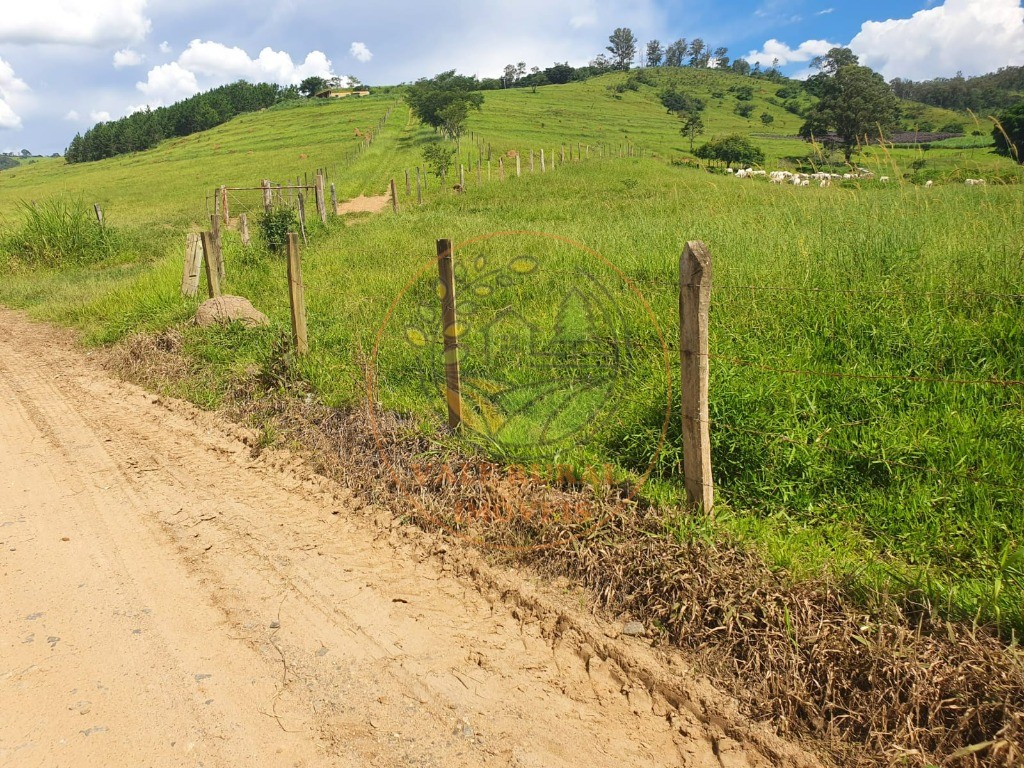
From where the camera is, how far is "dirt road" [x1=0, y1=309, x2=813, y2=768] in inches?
103

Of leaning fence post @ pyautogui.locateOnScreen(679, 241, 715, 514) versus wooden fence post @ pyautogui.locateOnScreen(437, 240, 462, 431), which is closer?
leaning fence post @ pyautogui.locateOnScreen(679, 241, 715, 514)

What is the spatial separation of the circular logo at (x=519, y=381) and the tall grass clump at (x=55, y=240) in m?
12.9

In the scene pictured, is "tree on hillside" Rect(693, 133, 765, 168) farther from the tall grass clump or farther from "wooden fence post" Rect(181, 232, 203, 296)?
"wooden fence post" Rect(181, 232, 203, 296)

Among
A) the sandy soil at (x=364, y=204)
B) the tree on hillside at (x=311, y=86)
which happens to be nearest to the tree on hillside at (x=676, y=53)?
the tree on hillside at (x=311, y=86)

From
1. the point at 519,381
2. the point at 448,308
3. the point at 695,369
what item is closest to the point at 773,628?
the point at 695,369

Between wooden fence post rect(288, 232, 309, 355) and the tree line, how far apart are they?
3872 inches

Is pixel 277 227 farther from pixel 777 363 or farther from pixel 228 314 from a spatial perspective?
pixel 777 363

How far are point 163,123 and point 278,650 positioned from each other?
113 meters

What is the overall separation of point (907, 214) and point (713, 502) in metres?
5.24

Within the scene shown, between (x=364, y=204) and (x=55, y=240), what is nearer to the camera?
(x=55, y=240)

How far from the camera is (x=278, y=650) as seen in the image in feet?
10.4

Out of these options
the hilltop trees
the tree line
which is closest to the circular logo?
the hilltop trees

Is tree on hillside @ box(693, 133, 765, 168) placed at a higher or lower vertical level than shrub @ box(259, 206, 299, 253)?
higher

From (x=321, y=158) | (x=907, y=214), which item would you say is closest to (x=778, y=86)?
(x=321, y=158)
